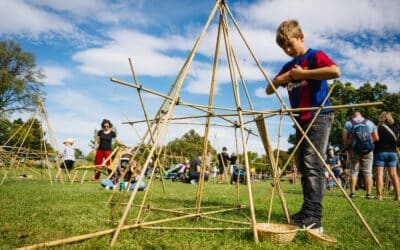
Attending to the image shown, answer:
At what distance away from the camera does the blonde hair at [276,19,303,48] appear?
3.29 metres

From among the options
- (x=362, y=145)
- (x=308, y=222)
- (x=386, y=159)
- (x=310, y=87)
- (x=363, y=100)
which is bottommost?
(x=308, y=222)

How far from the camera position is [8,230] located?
2.64 m

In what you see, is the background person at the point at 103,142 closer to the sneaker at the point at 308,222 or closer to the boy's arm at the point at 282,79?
the boy's arm at the point at 282,79

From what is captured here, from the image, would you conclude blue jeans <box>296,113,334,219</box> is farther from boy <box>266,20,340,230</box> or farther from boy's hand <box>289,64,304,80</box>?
boy's hand <box>289,64,304,80</box>

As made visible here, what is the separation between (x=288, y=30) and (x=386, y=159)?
16.3ft

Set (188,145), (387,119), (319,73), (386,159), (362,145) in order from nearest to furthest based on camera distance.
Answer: (319,73) < (386,159) < (362,145) < (387,119) < (188,145)

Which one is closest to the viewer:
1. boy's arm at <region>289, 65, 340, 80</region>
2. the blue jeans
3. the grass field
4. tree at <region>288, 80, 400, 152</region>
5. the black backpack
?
the grass field

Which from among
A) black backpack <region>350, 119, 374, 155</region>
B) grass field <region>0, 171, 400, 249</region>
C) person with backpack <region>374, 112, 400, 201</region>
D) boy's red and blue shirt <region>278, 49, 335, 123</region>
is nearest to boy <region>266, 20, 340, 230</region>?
boy's red and blue shirt <region>278, 49, 335, 123</region>

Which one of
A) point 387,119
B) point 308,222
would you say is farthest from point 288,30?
point 387,119

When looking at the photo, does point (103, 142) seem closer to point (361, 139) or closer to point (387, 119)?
point (361, 139)

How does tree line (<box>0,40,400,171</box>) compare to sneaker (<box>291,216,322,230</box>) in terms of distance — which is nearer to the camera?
sneaker (<box>291,216,322,230</box>)

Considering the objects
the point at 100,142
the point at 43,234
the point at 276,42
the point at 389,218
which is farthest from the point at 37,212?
the point at 100,142

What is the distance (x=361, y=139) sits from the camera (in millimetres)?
6699

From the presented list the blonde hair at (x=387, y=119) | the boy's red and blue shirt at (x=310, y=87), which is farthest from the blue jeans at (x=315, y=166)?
the blonde hair at (x=387, y=119)
